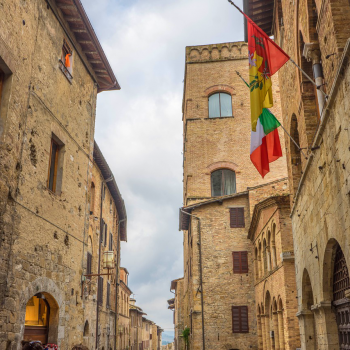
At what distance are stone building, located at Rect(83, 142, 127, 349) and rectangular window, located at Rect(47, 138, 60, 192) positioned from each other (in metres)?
5.23

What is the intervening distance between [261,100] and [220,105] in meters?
21.5

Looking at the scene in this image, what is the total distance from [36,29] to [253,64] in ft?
16.0

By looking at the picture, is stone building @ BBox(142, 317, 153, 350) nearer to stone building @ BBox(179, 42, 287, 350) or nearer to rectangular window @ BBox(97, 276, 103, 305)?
stone building @ BBox(179, 42, 287, 350)

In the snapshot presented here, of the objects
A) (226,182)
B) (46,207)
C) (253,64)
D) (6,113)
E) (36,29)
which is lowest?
(46,207)

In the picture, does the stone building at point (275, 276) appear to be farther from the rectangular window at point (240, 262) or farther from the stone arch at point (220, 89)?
the stone arch at point (220, 89)

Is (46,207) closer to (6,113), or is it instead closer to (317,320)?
(6,113)

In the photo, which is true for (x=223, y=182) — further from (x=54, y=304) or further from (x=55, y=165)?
(x=54, y=304)

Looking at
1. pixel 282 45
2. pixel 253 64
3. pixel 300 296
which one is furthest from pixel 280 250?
pixel 253 64

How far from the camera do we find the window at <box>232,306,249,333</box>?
73.9 ft

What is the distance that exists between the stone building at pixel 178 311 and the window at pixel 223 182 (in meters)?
12.1

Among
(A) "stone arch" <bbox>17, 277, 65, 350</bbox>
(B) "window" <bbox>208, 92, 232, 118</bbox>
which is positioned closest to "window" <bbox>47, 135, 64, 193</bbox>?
(A) "stone arch" <bbox>17, 277, 65, 350</bbox>

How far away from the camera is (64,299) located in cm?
1016

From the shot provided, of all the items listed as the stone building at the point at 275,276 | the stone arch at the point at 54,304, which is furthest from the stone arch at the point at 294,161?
the stone arch at the point at 54,304

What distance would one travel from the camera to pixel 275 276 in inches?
651
